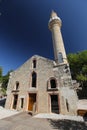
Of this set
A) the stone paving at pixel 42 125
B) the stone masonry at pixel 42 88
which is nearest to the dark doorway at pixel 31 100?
the stone masonry at pixel 42 88

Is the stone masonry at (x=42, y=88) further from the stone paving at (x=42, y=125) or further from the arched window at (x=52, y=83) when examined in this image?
the stone paving at (x=42, y=125)

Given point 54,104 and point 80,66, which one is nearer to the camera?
point 54,104

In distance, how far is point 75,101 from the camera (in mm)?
10531

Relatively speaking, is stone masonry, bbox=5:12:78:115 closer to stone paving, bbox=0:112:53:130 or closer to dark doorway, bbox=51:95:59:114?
dark doorway, bbox=51:95:59:114

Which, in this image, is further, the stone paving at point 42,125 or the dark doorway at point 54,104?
the dark doorway at point 54,104

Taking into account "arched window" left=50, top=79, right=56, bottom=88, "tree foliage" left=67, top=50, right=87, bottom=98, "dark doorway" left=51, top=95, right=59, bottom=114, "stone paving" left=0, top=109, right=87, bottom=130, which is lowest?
"stone paving" left=0, top=109, right=87, bottom=130

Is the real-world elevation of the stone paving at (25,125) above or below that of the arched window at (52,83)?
below

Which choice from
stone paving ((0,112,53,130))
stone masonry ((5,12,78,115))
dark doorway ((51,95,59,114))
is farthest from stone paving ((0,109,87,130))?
dark doorway ((51,95,59,114))

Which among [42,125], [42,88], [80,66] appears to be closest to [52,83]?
[42,88]

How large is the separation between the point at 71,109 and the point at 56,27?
19803 millimetres

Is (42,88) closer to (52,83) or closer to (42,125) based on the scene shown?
(52,83)

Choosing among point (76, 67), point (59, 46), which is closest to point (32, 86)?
point (59, 46)

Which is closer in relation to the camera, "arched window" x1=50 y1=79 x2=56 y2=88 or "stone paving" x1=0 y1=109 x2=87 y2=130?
"stone paving" x1=0 y1=109 x2=87 y2=130

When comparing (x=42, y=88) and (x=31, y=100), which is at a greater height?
(x=42, y=88)
